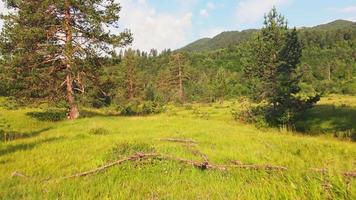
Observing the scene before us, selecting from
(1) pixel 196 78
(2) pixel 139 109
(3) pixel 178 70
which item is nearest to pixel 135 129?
(2) pixel 139 109

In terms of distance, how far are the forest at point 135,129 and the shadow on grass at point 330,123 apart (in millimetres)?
74

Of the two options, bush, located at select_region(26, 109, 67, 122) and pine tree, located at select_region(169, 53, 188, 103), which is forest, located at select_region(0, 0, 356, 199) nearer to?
bush, located at select_region(26, 109, 67, 122)

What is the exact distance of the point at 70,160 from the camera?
21.3ft

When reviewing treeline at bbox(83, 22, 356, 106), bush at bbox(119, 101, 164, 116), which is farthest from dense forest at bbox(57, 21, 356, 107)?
bush at bbox(119, 101, 164, 116)

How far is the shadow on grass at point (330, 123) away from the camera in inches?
621

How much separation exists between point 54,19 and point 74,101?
18.9 feet

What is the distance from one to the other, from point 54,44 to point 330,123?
18.2 m

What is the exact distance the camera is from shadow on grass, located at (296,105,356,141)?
621 inches

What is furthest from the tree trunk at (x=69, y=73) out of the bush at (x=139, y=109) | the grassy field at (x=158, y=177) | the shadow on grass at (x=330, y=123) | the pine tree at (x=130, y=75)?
the pine tree at (x=130, y=75)

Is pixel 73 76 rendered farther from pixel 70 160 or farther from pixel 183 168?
pixel 183 168

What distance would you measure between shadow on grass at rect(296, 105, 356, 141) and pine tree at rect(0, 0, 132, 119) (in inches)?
546

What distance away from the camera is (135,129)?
1383 centimetres

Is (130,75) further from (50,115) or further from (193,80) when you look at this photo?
(193,80)

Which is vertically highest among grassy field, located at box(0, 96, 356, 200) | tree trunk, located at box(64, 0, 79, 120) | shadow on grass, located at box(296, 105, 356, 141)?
tree trunk, located at box(64, 0, 79, 120)
